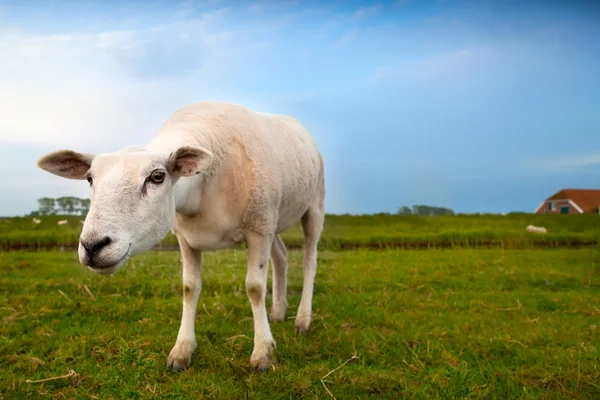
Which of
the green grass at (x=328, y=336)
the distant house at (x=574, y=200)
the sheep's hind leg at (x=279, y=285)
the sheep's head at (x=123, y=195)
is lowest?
the green grass at (x=328, y=336)

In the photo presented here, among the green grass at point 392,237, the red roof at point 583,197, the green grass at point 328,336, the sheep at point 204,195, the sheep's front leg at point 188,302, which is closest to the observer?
the sheep at point 204,195

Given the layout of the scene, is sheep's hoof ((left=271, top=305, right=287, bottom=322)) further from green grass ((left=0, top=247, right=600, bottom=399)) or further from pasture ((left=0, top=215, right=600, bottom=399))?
green grass ((left=0, top=247, right=600, bottom=399))

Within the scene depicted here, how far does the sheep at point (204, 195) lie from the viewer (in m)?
3.07

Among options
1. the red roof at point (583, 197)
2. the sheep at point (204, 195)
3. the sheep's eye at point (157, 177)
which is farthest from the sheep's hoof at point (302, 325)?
the red roof at point (583, 197)

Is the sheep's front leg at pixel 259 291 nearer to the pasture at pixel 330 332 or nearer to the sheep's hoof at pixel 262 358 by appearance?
the sheep's hoof at pixel 262 358

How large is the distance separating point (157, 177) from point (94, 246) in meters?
0.63

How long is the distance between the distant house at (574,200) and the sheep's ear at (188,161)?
40.2m

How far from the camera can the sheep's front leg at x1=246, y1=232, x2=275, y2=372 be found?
4.44 metres

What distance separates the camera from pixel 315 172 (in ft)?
19.1

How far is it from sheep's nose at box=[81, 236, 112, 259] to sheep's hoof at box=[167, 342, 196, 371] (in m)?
1.89

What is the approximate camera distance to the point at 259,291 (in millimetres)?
4594

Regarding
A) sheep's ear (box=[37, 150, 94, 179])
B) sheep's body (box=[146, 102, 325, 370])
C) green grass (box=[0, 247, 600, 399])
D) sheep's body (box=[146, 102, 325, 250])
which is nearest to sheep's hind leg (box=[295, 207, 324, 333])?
green grass (box=[0, 247, 600, 399])

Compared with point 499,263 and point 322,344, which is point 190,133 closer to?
point 322,344

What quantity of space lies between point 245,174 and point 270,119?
4.62 ft
